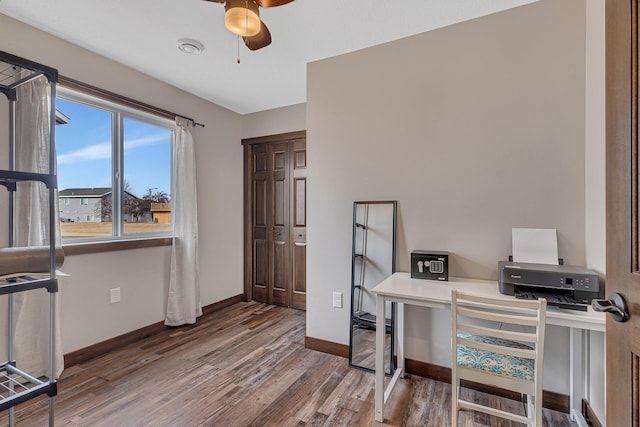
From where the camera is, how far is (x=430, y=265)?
202 cm

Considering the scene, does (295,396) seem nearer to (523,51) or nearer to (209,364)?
(209,364)

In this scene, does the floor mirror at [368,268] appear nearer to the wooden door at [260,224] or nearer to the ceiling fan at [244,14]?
the ceiling fan at [244,14]

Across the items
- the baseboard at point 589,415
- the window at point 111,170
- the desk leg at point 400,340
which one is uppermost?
the window at point 111,170

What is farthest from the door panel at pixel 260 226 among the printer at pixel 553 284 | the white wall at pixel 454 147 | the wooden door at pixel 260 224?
the printer at pixel 553 284

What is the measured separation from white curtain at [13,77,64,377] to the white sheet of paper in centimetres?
316

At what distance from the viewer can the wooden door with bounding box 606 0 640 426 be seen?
0.70 m

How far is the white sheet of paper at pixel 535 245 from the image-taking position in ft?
5.92

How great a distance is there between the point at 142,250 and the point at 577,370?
345cm

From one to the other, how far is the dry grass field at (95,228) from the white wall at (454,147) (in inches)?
65.5

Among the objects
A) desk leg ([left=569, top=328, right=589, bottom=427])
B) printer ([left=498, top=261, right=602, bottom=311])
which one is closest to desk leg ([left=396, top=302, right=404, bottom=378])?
printer ([left=498, top=261, right=602, bottom=311])

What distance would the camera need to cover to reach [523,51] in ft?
6.32

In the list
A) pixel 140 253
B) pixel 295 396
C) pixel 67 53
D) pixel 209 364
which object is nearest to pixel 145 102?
pixel 67 53

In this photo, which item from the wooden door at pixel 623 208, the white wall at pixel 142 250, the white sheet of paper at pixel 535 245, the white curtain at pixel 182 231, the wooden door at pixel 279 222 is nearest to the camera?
the wooden door at pixel 623 208

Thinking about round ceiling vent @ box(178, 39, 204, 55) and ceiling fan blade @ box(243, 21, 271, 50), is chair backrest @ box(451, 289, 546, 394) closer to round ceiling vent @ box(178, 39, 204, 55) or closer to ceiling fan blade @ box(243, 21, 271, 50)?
ceiling fan blade @ box(243, 21, 271, 50)
